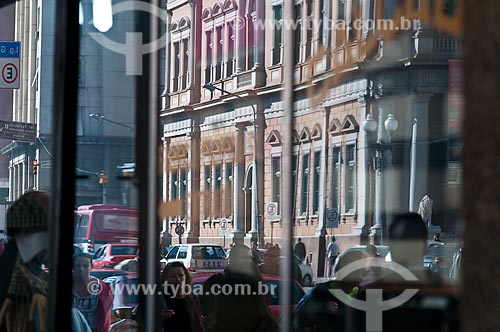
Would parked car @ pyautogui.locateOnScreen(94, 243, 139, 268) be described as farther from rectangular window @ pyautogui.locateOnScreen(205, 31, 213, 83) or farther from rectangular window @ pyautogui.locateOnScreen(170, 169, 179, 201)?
rectangular window @ pyautogui.locateOnScreen(205, 31, 213, 83)

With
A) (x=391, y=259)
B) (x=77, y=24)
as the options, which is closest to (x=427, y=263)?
(x=391, y=259)

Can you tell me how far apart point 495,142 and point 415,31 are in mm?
710

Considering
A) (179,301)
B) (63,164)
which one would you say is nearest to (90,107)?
(63,164)

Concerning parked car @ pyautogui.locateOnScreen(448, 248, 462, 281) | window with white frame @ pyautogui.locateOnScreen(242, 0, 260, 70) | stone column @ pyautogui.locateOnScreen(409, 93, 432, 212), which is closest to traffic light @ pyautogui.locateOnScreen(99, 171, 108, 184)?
window with white frame @ pyautogui.locateOnScreen(242, 0, 260, 70)

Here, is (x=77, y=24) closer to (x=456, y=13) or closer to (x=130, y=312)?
(x=130, y=312)

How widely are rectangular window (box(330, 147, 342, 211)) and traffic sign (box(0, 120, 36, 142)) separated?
62.9 inches

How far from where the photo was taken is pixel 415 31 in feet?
13.4

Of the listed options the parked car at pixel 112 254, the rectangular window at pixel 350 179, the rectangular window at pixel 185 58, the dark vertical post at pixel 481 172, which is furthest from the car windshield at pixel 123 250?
the dark vertical post at pixel 481 172

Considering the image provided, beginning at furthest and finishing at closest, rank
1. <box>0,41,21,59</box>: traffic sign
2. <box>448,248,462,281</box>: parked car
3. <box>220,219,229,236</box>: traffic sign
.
Answer: 1. <box>0,41,21,59</box>: traffic sign
2. <box>220,219,229,236</box>: traffic sign
3. <box>448,248,462,281</box>: parked car

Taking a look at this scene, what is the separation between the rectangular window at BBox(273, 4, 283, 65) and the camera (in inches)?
169

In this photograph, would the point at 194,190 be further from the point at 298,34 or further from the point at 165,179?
the point at 298,34

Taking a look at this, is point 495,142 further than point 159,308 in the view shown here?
No

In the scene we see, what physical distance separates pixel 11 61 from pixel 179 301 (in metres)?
1.53

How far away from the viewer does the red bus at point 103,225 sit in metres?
4.60
